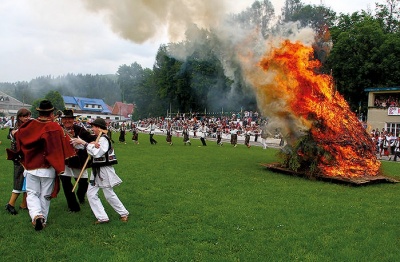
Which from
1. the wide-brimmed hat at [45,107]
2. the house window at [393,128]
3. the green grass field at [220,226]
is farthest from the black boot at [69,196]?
the house window at [393,128]

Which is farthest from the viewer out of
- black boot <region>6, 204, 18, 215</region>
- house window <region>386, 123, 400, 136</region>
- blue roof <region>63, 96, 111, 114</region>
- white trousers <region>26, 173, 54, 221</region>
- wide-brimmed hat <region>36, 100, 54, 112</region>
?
blue roof <region>63, 96, 111, 114</region>

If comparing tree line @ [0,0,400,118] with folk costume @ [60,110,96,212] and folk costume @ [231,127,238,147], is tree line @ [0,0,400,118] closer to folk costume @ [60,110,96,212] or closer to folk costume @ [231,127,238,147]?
folk costume @ [231,127,238,147]

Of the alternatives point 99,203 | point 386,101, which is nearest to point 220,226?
point 99,203

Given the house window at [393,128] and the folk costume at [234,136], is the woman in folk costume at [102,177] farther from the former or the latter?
the house window at [393,128]

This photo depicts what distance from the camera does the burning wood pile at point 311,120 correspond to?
1159 centimetres

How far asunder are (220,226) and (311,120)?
22.7 ft

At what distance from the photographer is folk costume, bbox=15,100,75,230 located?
593 centimetres

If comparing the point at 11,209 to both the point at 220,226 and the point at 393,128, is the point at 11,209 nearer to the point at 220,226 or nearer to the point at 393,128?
the point at 220,226

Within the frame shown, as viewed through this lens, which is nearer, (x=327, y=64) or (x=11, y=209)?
(x=11, y=209)

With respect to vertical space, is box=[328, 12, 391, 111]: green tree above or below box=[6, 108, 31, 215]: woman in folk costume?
above

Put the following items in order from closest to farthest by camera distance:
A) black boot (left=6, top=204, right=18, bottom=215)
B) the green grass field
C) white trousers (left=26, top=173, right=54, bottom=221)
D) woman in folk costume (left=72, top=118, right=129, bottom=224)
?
the green grass field → white trousers (left=26, top=173, right=54, bottom=221) → woman in folk costume (left=72, top=118, right=129, bottom=224) → black boot (left=6, top=204, right=18, bottom=215)

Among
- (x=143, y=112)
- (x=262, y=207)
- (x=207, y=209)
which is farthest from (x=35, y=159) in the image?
(x=143, y=112)

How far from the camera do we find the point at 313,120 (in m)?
12.0

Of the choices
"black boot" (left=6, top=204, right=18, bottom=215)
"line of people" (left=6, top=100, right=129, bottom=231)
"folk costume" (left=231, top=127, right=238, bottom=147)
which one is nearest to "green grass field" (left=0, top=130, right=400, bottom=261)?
"black boot" (left=6, top=204, right=18, bottom=215)
